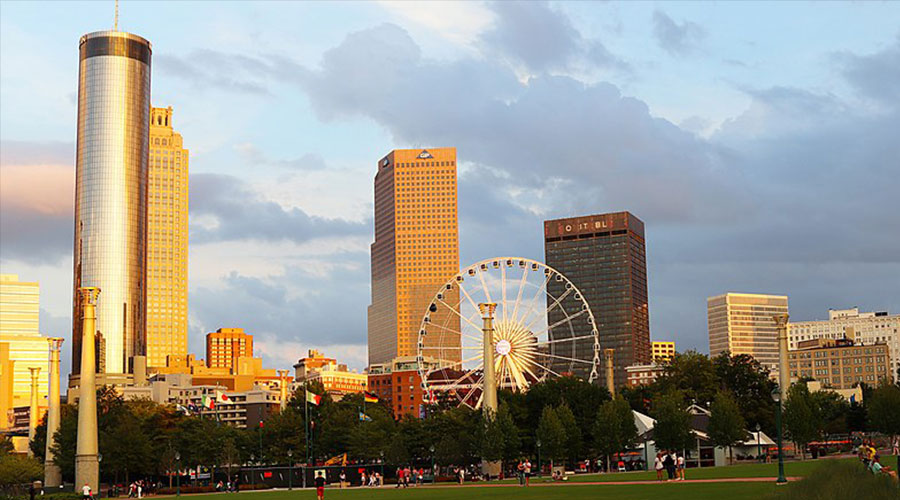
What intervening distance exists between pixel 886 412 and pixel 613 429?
93.2 ft

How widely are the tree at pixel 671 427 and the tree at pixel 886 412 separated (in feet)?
73.1

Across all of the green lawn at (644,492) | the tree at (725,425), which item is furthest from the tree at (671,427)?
the green lawn at (644,492)

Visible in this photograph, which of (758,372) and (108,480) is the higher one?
(758,372)

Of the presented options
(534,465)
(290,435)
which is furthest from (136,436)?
(534,465)

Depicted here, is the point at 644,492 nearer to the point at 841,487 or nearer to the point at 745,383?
the point at 841,487

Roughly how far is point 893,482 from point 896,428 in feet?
239

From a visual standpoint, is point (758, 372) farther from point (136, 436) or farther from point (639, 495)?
point (639, 495)

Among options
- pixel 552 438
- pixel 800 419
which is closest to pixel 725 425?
pixel 800 419

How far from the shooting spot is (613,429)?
97.4m

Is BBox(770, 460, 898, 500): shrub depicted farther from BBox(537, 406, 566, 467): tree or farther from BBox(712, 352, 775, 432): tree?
BBox(712, 352, 775, 432): tree

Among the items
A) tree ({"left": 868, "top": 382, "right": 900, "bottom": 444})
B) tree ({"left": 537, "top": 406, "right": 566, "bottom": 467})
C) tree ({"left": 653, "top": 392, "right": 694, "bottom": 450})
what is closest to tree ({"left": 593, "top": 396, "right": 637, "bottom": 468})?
tree ({"left": 653, "top": 392, "right": 694, "bottom": 450})

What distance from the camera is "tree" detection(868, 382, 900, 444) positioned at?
10531 centimetres

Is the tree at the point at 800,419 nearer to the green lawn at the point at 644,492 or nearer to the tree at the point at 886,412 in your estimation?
the tree at the point at 886,412

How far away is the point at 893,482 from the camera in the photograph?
124 ft
